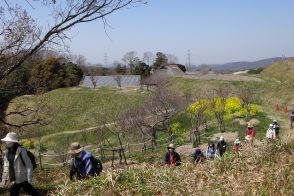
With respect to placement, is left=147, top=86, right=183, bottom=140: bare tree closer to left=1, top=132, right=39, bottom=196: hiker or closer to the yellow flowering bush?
the yellow flowering bush

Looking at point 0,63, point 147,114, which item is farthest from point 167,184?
point 147,114

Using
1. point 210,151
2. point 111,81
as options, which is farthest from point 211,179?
point 111,81

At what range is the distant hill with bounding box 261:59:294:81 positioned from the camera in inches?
2004

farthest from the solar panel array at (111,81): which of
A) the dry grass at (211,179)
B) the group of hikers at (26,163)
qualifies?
the dry grass at (211,179)

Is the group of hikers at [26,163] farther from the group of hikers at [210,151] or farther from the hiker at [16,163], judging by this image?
the group of hikers at [210,151]

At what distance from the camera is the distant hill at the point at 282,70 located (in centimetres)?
5091

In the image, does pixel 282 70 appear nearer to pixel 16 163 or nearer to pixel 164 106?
pixel 164 106

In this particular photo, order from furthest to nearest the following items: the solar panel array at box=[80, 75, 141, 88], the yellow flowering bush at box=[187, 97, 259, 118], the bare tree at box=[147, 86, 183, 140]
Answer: the solar panel array at box=[80, 75, 141, 88] → the bare tree at box=[147, 86, 183, 140] → the yellow flowering bush at box=[187, 97, 259, 118]

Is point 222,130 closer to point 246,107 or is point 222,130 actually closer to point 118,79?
point 246,107

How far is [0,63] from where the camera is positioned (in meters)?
10.2

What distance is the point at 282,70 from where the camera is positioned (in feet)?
174

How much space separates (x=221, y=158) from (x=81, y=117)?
3728cm

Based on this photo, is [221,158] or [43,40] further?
[43,40]

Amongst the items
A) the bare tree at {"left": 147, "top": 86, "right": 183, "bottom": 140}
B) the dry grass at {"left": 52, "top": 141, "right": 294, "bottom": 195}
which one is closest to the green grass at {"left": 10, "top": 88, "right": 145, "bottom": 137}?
the bare tree at {"left": 147, "top": 86, "right": 183, "bottom": 140}
